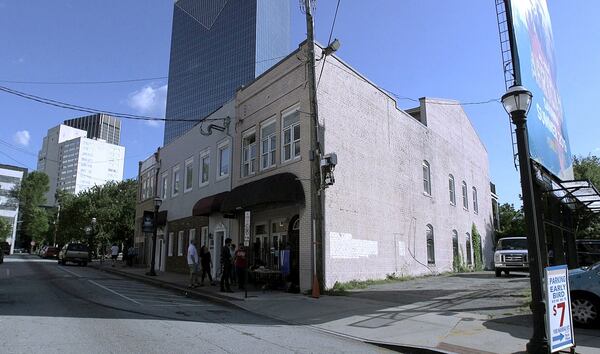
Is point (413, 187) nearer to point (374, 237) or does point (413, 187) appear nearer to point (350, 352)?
point (374, 237)

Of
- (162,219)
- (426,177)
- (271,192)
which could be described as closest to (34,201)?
(162,219)

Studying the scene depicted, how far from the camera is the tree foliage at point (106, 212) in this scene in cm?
5097

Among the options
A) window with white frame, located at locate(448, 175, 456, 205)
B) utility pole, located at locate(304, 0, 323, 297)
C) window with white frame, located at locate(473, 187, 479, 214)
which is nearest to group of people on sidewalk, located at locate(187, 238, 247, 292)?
utility pole, located at locate(304, 0, 323, 297)

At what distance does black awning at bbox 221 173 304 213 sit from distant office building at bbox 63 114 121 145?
29633 mm

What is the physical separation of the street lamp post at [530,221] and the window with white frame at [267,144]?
12.0m

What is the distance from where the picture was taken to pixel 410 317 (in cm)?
1054

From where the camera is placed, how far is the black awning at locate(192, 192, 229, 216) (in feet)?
67.6

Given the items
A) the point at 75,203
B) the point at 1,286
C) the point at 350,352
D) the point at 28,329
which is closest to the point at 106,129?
the point at 75,203

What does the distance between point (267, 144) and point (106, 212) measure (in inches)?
1474

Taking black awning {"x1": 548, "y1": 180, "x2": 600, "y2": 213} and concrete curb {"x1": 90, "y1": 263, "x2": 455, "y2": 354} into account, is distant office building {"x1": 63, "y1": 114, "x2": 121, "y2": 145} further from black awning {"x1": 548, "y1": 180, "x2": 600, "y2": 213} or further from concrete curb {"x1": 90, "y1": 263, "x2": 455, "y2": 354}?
black awning {"x1": 548, "y1": 180, "x2": 600, "y2": 213}

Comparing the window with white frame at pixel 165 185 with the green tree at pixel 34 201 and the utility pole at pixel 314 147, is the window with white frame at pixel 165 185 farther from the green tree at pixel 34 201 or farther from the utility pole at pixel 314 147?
the green tree at pixel 34 201

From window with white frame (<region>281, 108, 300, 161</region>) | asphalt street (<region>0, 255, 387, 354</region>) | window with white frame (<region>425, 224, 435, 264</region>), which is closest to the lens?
asphalt street (<region>0, 255, 387, 354</region>)

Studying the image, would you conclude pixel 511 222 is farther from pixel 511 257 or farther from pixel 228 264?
pixel 228 264

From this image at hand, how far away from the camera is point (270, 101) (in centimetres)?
1927
